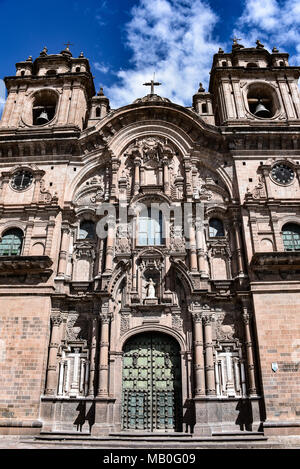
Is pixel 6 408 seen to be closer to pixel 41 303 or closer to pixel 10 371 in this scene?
pixel 10 371

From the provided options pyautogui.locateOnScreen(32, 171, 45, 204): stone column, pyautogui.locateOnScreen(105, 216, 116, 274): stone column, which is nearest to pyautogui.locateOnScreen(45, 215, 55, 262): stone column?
pyautogui.locateOnScreen(32, 171, 45, 204): stone column

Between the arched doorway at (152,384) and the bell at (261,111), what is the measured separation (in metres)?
14.4

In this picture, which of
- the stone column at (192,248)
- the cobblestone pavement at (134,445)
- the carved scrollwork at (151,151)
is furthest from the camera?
the carved scrollwork at (151,151)

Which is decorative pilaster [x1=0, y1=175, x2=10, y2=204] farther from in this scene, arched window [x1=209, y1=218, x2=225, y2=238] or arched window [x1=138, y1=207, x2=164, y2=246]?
arched window [x1=209, y1=218, x2=225, y2=238]

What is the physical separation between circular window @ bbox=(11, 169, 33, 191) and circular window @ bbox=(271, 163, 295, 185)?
1299cm

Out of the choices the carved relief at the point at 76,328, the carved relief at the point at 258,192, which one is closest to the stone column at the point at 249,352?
the carved relief at the point at 258,192

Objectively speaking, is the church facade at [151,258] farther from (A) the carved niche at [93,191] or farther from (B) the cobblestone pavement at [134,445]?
(B) the cobblestone pavement at [134,445]

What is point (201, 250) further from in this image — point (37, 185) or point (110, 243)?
point (37, 185)

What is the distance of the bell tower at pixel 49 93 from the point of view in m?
23.2

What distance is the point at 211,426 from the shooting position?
15.2 m

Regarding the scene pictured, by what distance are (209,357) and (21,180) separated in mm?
13305

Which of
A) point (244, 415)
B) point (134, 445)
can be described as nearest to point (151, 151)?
point (244, 415)

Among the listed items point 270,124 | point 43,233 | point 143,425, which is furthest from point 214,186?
point 143,425

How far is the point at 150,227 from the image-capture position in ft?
64.6
